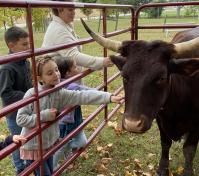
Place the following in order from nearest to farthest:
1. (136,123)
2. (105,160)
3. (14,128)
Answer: (136,123) → (14,128) → (105,160)

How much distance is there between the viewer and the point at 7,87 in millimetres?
3453

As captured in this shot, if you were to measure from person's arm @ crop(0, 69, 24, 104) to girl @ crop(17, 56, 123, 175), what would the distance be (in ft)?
0.92

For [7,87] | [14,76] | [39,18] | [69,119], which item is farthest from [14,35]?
[39,18]

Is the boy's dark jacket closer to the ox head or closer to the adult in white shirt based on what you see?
the adult in white shirt

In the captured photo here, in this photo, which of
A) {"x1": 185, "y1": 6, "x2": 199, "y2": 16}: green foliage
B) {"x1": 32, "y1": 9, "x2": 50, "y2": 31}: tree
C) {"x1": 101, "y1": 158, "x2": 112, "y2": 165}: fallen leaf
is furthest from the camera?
{"x1": 185, "y1": 6, "x2": 199, "y2": 16}: green foliage

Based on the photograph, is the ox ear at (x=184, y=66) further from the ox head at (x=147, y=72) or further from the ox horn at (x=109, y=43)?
the ox horn at (x=109, y=43)

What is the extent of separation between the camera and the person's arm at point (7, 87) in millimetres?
3451

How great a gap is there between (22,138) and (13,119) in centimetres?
88

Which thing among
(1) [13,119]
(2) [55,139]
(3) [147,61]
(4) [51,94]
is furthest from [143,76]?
(1) [13,119]

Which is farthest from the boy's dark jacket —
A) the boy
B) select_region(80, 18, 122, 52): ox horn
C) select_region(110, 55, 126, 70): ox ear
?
select_region(110, 55, 126, 70): ox ear

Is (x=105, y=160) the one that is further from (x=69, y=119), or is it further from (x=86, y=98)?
(x=86, y=98)

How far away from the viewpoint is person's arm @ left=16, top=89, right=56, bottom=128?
3.16m

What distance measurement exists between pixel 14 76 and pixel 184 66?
5.43 ft

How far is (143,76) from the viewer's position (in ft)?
9.98
